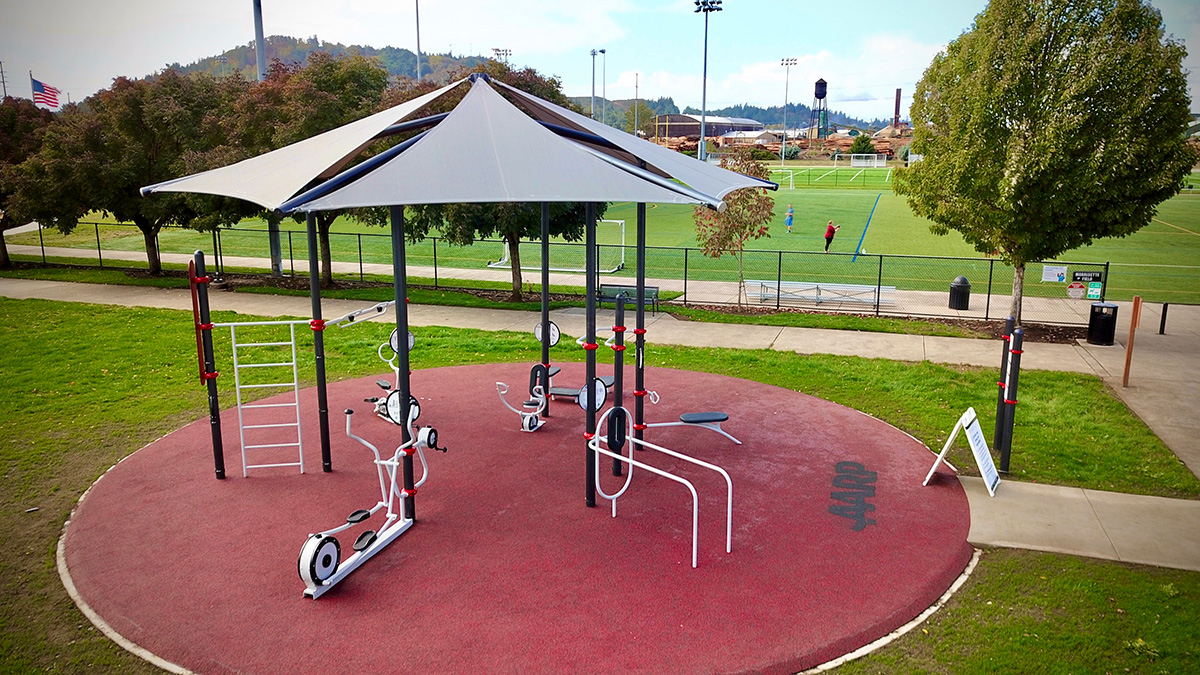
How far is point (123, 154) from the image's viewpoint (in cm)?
2456

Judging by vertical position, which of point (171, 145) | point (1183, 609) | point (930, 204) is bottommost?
point (1183, 609)

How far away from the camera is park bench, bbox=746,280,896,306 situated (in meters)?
22.2

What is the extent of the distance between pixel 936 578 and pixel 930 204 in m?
13.4

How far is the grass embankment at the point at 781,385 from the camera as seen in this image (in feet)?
20.5

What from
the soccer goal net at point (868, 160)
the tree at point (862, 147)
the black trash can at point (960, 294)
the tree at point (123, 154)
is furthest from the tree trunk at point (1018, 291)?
the tree at point (862, 147)

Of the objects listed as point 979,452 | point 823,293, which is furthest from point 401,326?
point 823,293

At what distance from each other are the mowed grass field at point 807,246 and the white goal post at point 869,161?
68250 millimetres

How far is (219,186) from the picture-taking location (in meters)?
8.72

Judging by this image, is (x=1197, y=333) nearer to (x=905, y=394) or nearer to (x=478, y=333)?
(x=905, y=394)

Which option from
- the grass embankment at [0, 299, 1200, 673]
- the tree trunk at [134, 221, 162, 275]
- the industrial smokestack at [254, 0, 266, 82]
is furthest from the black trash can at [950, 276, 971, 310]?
the industrial smokestack at [254, 0, 266, 82]

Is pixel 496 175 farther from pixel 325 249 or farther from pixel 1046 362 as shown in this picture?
pixel 325 249

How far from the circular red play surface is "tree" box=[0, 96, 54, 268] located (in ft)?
75.7

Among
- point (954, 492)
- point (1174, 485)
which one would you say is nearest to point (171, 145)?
point (954, 492)

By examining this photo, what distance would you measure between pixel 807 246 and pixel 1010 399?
1143 inches
